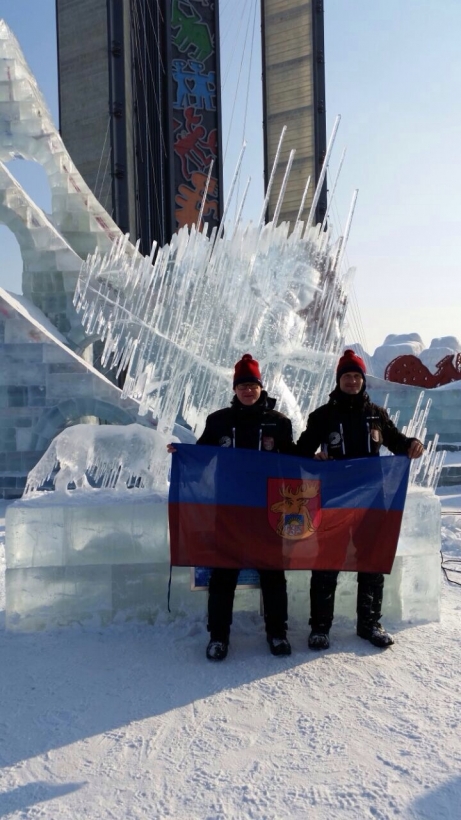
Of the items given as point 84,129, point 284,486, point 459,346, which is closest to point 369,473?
point 284,486

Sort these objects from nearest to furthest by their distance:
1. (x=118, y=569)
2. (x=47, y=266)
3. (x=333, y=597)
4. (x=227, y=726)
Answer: (x=227, y=726), (x=333, y=597), (x=118, y=569), (x=47, y=266)

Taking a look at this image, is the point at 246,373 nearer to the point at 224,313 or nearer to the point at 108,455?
the point at 108,455

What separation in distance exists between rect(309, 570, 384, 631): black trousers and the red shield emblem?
257 mm

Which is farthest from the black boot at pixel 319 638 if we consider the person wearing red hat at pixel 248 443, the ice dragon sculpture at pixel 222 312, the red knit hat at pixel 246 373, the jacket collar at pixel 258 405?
the ice dragon sculpture at pixel 222 312

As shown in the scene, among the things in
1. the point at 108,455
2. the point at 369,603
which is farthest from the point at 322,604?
the point at 108,455

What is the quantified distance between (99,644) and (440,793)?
1.93 meters

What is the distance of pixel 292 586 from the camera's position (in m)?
3.86

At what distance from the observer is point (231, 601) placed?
3428 millimetres

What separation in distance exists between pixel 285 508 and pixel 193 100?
19.1 m

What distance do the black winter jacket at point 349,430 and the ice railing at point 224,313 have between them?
212 cm

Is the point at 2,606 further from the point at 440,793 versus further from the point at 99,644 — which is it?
the point at 440,793

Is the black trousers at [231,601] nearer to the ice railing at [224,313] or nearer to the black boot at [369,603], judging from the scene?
the black boot at [369,603]

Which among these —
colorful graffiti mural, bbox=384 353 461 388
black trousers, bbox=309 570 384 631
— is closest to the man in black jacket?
black trousers, bbox=309 570 384 631

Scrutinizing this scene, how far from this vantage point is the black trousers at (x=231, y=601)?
11.1 ft
